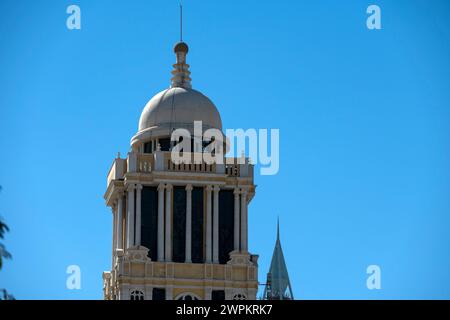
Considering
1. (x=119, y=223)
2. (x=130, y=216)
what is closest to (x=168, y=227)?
(x=130, y=216)

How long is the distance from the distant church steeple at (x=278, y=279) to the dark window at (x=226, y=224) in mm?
8529

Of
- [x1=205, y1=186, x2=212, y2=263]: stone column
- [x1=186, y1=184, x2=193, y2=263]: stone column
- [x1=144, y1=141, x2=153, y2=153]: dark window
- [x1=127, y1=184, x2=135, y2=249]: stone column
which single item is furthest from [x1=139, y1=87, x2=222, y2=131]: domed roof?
[x1=127, y1=184, x2=135, y2=249]: stone column

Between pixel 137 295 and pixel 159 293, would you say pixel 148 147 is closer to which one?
pixel 159 293

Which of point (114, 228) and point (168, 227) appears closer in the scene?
point (168, 227)

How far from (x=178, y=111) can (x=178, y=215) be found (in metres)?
7.06

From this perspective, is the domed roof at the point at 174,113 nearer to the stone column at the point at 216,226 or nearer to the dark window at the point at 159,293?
the stone column at the point at 216,226

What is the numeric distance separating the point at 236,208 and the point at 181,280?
20.6ft

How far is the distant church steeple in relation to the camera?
124m

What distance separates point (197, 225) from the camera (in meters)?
115
